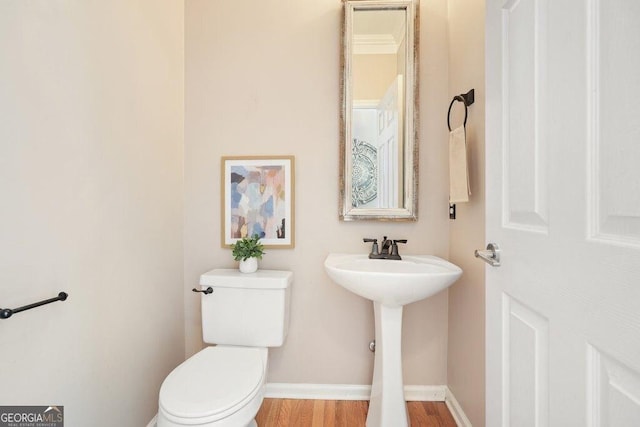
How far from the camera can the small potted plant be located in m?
1.58

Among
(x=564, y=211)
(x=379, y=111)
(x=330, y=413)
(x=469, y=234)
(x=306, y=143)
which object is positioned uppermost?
(x=379, y=111)

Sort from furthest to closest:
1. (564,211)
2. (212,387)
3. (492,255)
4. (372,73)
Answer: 1. (372,73)
2. (212,387)
3. (492,255)
4. (564,211)

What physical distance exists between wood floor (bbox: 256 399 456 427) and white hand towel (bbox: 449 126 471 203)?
1.14 m

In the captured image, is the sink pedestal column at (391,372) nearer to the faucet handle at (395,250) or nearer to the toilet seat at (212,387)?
the faucet handle at (395,250)

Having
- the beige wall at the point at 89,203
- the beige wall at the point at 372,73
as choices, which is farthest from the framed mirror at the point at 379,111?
the beige wall at the point at 89,203

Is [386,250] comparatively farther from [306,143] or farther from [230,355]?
[230,355]

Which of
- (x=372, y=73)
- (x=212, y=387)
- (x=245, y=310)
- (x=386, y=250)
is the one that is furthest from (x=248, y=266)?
(x=372, y=73)

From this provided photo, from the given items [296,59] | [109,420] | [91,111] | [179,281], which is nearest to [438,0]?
[296,59]

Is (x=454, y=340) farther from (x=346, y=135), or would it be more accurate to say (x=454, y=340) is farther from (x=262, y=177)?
(x=262, y=177)

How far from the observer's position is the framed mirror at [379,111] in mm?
1649

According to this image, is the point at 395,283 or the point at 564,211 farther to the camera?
the point at 395,283

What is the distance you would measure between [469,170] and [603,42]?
901 mm

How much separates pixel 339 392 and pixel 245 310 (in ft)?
2.46

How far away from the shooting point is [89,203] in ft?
3.57
